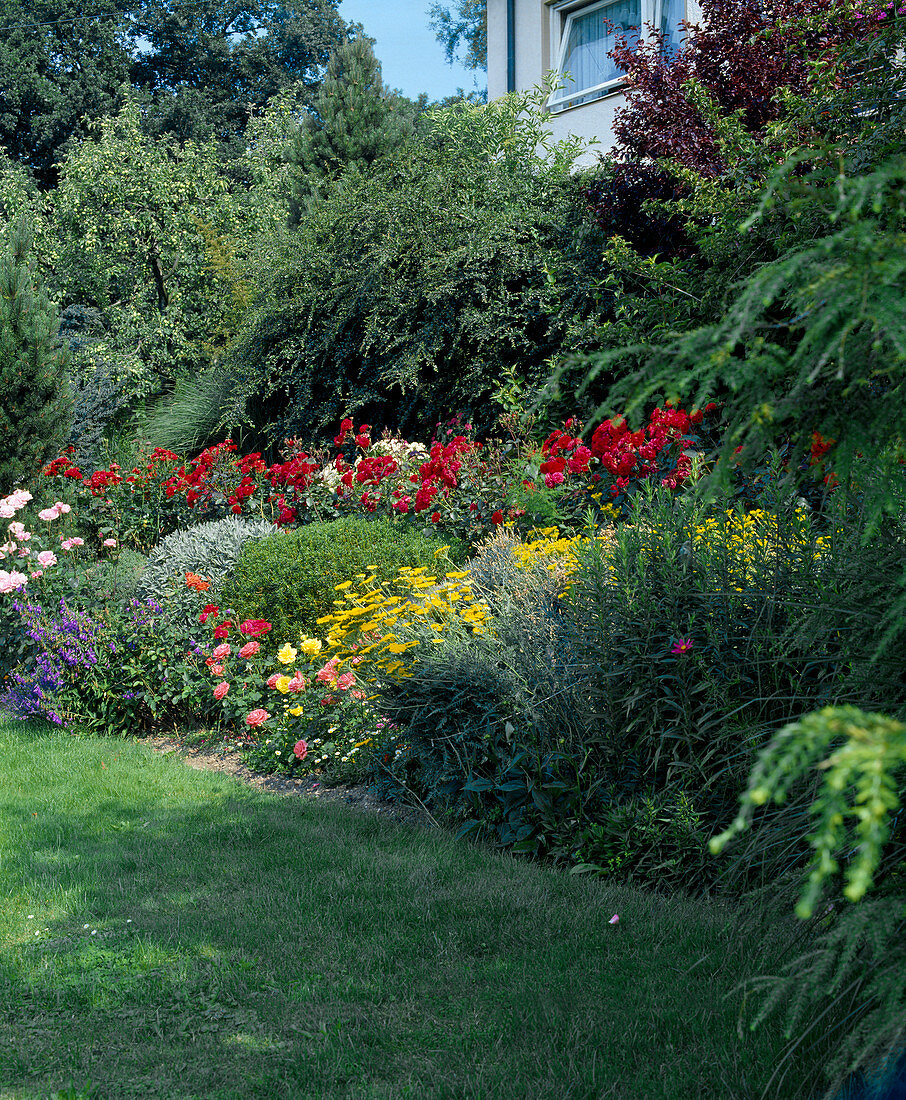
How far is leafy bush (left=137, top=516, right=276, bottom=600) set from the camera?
265 inches

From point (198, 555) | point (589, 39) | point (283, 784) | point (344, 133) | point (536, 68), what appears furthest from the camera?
point (344, 133)

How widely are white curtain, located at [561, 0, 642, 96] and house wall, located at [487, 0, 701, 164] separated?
1.18 feet

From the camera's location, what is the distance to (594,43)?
12680 mm

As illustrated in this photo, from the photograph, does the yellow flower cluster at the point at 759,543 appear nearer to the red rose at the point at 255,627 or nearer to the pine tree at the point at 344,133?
the red rose at the point at 255,627

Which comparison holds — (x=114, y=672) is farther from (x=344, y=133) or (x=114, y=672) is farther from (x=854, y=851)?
(x=344, y=133)

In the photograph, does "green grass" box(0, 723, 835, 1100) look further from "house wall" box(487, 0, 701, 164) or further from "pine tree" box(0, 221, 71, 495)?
"house wall" box(487, 0, 701, 164)

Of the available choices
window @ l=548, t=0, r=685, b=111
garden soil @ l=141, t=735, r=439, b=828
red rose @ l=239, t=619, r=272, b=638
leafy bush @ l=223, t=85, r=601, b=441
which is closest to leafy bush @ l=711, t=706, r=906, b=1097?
garden soil @ l=141, t=735, r=439, b=828

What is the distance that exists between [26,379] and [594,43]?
8.67m

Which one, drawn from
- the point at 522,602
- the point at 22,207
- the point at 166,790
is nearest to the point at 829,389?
the point at 522,602

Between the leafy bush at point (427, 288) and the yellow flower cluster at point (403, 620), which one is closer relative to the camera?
the yellow flower cluster at point (403, 620)

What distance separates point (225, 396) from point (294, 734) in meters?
8.52

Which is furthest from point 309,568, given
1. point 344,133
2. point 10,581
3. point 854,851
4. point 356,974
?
point 344,133

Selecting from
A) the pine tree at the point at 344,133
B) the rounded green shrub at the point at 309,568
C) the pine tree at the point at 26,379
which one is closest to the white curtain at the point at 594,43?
the pine tree at the point at 344,133

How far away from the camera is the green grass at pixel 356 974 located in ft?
7.88
